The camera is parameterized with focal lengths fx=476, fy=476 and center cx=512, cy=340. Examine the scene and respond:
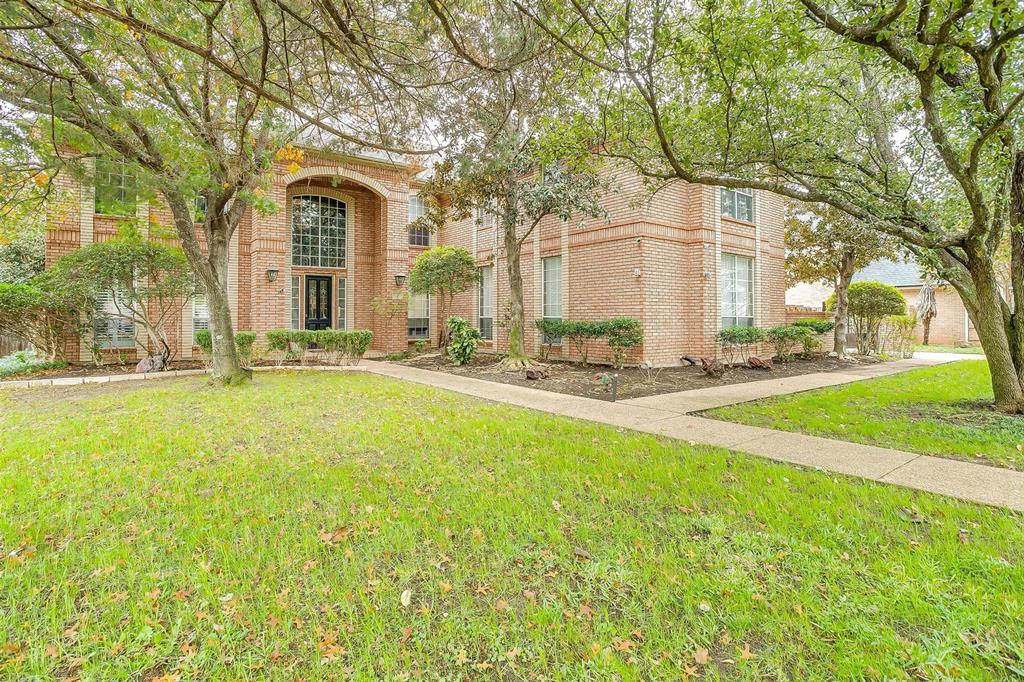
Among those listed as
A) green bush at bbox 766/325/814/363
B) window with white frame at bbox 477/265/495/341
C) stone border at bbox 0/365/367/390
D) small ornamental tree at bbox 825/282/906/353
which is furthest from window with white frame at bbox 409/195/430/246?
small ornamental tree at bbox 825/282/906/353

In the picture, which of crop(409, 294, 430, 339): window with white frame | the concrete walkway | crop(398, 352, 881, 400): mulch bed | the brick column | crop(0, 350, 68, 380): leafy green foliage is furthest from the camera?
crop(409, 294, 430, 339): window with white frame

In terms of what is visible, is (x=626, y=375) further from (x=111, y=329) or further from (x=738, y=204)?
(x=111, y=329)

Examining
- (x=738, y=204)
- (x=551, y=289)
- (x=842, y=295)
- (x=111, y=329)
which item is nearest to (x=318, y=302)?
(x=111, y=329)

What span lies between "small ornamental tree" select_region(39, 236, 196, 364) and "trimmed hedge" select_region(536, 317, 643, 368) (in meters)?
8.44

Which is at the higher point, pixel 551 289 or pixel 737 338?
pixel 551 289

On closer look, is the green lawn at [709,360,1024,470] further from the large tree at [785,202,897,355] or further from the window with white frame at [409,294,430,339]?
the window with white frame at [409,294,430,339]

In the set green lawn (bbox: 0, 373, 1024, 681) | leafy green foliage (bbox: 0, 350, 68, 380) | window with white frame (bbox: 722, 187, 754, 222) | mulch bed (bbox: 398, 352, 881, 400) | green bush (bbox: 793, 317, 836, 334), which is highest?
window with white frame (bbox: 722, 187, 754, 222)

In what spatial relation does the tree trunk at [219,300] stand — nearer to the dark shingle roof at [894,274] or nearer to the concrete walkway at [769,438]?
the concrete walkway at [769,438]

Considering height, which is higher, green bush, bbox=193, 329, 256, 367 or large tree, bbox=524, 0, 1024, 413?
large tree, bbox=524, 0, 1024, 413

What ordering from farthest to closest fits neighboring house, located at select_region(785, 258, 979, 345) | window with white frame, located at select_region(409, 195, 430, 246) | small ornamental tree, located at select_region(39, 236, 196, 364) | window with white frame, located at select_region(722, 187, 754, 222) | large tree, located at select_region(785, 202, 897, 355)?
neighboring house, located at select_region(785, 258, 979, 345) → window with white frame, located at select_region(409, 195, 430, 246) → large tree, located at select_region(785, 202, 897, 355) → window with white frame, located at select_region(722, 187, 754, 222) → small ornamental tree, located at select_region(39, 236, 196, 364)

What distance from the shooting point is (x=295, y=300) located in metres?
14.4

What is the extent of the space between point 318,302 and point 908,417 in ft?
46.8

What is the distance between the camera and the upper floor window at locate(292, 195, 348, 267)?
1441cm

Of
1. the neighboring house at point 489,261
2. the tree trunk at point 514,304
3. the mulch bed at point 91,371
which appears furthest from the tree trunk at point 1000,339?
the mulch bed at point 91,371
